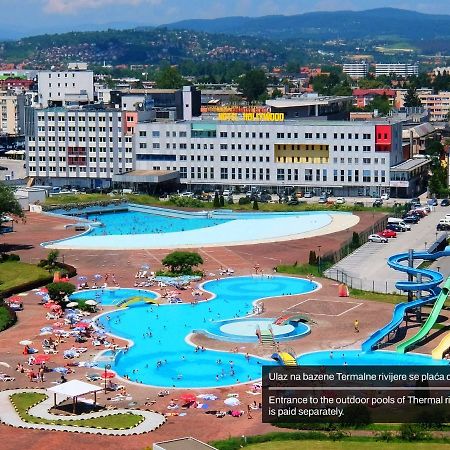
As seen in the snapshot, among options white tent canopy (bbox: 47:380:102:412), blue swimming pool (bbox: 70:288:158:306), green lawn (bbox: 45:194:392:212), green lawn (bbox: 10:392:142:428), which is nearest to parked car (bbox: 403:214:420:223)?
green lawn (bbox: 45:194:392:212)

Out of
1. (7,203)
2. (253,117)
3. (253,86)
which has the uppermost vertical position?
(253,117)

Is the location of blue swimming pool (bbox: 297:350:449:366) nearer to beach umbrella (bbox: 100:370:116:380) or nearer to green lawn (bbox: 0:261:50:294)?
beach umbrella (bbox: 100:370:116:380)

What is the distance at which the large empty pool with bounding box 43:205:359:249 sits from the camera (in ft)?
279

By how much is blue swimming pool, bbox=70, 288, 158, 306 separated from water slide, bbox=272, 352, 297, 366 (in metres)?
15.4

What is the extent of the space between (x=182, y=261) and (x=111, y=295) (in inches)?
249

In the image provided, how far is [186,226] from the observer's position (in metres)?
94.9

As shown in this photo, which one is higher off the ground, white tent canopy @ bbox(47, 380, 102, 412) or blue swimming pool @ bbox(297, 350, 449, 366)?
white tent canopy @ bbox(47, 380, 102, 412)

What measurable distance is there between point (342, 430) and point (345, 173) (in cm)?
6618

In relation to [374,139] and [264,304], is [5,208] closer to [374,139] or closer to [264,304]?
[264,304]

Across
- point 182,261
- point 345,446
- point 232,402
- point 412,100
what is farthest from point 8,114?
point 345,446

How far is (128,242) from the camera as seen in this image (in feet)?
281

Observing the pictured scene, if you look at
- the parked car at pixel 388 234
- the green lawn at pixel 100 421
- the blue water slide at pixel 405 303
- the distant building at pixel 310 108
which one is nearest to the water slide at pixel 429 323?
the blue water slide at pixel 405 303

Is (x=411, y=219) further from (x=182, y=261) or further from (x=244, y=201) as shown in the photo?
(x=182, y=261)

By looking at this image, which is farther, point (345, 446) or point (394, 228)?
point (394, 228)
